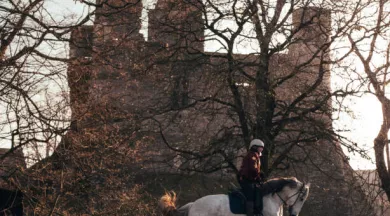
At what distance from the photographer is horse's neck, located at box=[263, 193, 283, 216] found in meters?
12.4

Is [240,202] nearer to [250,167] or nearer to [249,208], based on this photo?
[249,208]

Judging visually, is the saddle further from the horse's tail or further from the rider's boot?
the horse's tail

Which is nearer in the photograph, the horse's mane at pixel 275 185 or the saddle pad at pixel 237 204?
the saddle pad at pixel 237 204

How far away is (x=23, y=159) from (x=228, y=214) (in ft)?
13.1

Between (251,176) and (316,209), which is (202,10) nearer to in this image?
(251,176)

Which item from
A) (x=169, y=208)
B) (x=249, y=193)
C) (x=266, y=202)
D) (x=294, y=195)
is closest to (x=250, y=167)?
(x=249, y=193)

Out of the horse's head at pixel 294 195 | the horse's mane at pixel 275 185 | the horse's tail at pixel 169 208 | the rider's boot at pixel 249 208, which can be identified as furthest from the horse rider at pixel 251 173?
the horse's tail at pixel 169 208

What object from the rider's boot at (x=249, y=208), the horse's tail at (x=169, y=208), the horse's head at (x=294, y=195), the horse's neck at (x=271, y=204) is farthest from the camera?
the horse's head at (x=294, y=195)

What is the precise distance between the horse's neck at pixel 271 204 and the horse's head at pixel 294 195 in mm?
117

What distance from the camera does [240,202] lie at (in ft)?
39.9

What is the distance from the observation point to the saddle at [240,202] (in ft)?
39.8

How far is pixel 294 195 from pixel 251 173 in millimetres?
1084

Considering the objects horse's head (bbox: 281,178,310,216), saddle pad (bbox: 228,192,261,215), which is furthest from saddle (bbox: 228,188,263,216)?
horse's head (bbox: 281,178,310,216)

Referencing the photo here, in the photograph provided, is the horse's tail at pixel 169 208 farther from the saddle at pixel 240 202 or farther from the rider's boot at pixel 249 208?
the rider's boot at pixel 249 208
